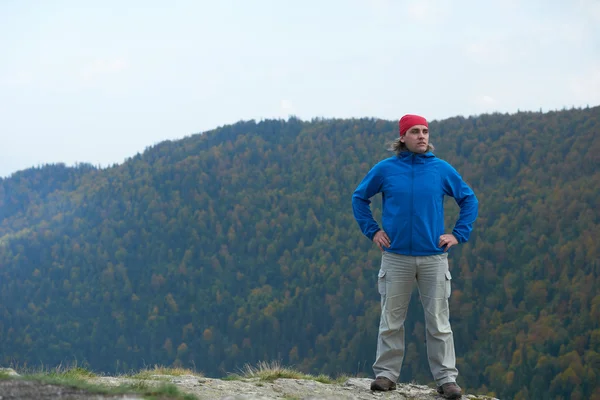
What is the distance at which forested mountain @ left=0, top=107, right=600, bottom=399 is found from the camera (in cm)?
9988

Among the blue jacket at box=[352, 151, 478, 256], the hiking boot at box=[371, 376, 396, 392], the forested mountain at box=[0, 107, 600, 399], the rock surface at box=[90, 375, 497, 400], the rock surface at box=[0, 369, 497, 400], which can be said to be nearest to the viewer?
the rock surface at box=[0, 369, 497, 400]

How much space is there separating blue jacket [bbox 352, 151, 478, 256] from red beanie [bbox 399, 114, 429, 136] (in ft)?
0.66

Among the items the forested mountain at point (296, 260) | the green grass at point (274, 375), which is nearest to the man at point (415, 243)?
the green grass at point (274, 375)

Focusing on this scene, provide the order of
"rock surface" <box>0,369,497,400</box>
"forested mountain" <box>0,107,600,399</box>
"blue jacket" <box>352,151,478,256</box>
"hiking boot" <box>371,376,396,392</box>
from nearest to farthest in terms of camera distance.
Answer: "rock surface" <box>0,369,497,400</box>, "blue jacket" <box>352,151,478,256</box>, "hiking boot" <box>371,376,396,392</box>, "forested mountain" <box>0,107,600,399</box>

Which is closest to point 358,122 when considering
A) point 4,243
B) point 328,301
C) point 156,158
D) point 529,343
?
point 156,158

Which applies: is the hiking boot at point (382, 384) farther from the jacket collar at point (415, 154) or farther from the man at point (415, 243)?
the jacket collar at point (415, 154)

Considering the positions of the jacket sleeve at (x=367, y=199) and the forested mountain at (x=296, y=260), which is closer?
the jacket sleeve at (x=367, y=199)

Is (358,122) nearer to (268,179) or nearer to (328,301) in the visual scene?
(268,179)

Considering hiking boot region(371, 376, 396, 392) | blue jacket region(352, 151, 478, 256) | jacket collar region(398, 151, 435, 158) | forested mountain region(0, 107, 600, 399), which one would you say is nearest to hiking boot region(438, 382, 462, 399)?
hiking boot region(371, 376, 396, 392)

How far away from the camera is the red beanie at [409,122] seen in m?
5.95

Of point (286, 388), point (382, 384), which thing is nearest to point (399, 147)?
point (382, 384)

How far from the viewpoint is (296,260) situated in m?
142

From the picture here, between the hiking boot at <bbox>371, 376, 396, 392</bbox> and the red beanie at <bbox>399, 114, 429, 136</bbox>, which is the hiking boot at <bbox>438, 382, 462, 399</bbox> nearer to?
the hiking boot at <bbox>371, 376, 396, 392</bbox>

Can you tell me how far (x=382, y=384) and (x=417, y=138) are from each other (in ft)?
6.63
